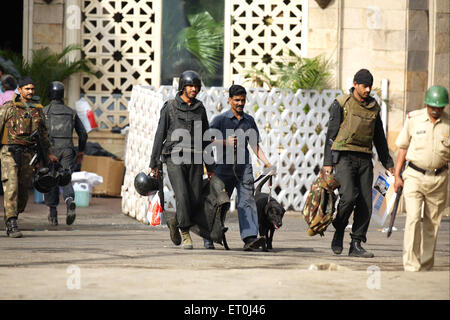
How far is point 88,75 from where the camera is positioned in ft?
60.6

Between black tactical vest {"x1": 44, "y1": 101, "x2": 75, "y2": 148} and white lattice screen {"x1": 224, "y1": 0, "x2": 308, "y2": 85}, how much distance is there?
563cm

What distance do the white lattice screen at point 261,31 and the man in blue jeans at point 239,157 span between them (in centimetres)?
783

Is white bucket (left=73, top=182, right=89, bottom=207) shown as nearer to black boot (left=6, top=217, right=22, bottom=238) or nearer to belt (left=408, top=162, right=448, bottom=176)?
black boot (left=6, top=217, right=22, bottom=238)

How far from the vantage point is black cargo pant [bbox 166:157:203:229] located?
1039 centimetres

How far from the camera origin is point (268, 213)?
1068cm

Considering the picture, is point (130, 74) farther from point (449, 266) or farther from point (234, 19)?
point (449, 266)

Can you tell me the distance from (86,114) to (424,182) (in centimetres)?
1014

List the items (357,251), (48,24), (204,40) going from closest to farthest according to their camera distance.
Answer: (357,251), (48,24), (204,40)

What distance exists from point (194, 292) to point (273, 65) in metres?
11.4

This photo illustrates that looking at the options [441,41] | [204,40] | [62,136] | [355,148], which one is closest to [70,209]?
[62,136]

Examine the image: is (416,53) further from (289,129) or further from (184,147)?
(184,147)

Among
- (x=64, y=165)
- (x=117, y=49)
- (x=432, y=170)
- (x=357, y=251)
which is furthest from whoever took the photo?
(x=117, y=49)

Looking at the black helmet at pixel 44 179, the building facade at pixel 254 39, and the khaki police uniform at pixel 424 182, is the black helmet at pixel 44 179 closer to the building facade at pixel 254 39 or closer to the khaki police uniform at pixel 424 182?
the khaki police uniform at pixel 424 182

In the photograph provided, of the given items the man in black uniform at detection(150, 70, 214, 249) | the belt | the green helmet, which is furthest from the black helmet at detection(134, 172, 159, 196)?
the green helmet
